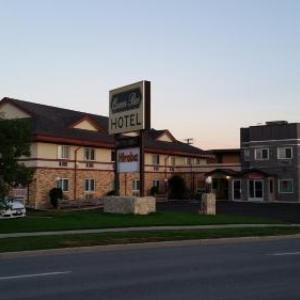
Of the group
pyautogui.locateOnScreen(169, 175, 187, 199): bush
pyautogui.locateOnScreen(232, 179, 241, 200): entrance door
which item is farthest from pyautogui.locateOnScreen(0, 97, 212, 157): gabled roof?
pyautogui.locateOnScreen(232, 179, 241, 200): entrance door

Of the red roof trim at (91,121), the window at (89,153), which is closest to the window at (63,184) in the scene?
the window at (89,153)

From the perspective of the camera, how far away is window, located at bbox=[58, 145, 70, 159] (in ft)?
156

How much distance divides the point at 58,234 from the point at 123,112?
13276 millimetres

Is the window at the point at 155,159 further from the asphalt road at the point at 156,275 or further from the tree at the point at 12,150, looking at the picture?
the asphalt road at the point at 156,275

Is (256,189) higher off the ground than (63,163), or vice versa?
(63,163)

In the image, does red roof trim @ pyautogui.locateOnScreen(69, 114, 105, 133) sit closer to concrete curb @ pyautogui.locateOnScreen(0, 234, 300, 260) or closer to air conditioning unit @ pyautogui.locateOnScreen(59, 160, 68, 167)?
air conditioning unit @ pyautogui.locateOnScreen(59, 160, 68, 167)

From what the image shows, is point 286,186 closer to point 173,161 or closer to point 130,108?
point 173,161

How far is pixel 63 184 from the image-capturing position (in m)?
47.9

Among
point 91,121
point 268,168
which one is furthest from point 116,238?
point 268,168

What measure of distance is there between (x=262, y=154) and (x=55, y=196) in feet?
80.0

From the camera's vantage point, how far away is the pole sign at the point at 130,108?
103ft

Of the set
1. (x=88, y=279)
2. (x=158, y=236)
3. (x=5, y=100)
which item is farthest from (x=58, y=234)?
(x=5, y=100)

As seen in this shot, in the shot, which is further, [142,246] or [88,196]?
[88,196]

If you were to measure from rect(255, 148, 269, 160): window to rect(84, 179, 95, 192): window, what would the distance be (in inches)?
744
